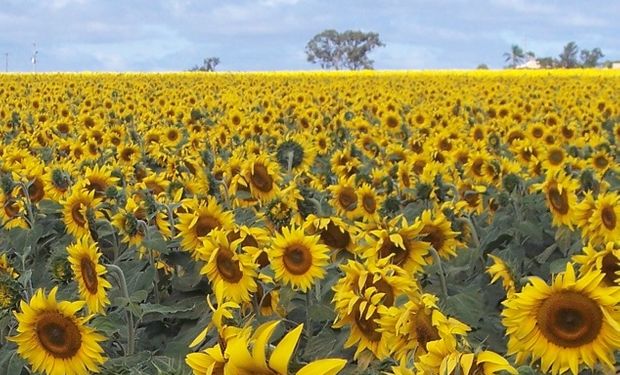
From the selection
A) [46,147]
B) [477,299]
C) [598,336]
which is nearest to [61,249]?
[477,299]

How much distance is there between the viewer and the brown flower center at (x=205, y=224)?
3574mm

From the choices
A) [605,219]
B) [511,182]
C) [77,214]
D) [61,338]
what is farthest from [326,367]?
[511,182]

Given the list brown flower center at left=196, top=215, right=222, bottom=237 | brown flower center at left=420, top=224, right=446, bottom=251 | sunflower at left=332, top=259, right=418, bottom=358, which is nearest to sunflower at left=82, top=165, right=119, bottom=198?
brown flower center at left=196, top=215, right=222, bottom=237

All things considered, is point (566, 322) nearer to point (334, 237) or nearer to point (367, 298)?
point (367, 298)

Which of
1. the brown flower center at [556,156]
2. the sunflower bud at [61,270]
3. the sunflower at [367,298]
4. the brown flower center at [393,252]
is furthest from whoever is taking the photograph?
the brown flower center at [556,156]

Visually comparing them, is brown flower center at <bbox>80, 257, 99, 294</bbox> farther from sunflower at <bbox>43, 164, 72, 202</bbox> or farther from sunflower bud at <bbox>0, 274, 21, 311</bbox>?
sunflower at <bbox>43, 164, 72, 202</bbox>

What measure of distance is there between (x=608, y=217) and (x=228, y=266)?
1626mm

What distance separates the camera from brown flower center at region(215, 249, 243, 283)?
3.01 meters

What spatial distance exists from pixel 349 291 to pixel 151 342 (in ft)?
5.12

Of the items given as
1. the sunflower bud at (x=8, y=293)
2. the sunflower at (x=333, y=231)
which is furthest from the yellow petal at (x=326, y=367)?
the sunflower at (x=333, y=231)

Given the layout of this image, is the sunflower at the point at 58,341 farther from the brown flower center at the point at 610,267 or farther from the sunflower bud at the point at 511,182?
the sunflower bud at the point at 511,182

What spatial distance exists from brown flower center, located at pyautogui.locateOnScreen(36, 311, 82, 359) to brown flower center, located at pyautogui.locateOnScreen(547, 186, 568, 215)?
2375 millimetres

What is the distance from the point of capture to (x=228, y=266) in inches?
119

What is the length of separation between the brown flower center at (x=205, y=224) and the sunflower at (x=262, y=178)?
102 cm
